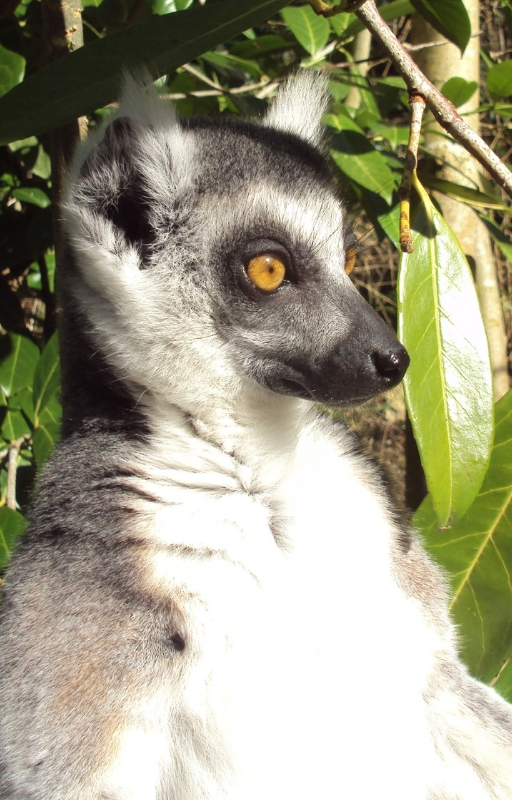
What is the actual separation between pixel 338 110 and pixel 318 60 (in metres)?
0.31

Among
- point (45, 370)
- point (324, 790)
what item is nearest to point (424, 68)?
point (45, 370)

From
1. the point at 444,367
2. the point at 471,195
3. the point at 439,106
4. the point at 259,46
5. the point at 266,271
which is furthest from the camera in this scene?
the point at 259,46

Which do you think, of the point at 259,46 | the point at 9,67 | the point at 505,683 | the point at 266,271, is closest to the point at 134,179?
the point at 266,271

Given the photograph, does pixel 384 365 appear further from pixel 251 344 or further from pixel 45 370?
pixel 45 370

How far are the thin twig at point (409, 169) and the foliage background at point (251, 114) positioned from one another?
40cm

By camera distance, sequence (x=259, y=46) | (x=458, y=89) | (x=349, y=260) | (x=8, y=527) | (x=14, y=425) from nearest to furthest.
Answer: (x=349, y=260) → (x=458, y=89) → (x=8, y=527) → (x=259, y=46) → (x=14, y=425)

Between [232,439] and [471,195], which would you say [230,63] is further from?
[232,439]

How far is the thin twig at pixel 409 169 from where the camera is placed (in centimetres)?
155

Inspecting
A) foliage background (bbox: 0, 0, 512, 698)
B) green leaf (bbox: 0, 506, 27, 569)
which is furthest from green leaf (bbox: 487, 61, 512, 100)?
green leaf (bbox: 0, 506, 27, 569)

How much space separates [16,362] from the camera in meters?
2.96

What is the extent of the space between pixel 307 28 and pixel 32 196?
1.25 meters

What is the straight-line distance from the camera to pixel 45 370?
2.66 meters

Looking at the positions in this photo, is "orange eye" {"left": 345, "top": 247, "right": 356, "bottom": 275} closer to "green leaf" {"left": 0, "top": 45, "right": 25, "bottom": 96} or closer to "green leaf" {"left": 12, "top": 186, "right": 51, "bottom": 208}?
"green leaf" {"left": 0, "top": 45, "right": 25, "bottom": 96}

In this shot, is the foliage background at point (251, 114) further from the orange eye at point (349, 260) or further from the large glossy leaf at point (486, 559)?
the orange eye at point (349, 260)
